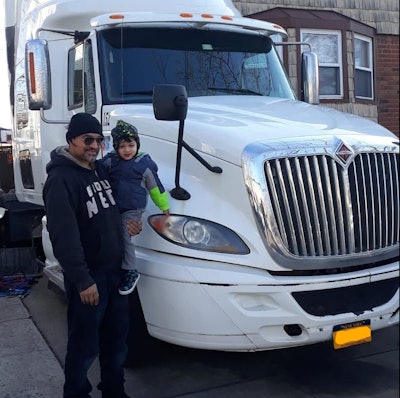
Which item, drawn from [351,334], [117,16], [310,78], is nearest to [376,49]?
[310,78]

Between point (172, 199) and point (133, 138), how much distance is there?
1.57 feet

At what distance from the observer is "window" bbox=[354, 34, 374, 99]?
1237 cm

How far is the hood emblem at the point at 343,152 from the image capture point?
390 centimetres

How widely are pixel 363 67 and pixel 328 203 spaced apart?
9.47 m

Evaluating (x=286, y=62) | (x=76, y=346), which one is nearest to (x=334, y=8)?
(x=286, y=62)

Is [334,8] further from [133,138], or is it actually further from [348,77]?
[133,138]

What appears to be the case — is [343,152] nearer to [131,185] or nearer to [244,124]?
[244,124]

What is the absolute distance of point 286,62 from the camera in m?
10.4

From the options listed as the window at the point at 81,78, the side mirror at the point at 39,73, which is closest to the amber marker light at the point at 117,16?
the window at the point at 81,78

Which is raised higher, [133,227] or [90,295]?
[133,227]

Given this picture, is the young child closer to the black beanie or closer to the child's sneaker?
the child's sneaker

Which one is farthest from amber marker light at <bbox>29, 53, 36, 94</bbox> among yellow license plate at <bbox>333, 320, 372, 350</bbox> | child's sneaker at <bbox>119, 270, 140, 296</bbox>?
yellow license plate at <bbox>333, 320, 372, 350</bbox>

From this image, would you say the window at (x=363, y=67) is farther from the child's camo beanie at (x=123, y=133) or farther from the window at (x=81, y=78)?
the child's camo beanie at (x=123, y=133)

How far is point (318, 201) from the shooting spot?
385cm
